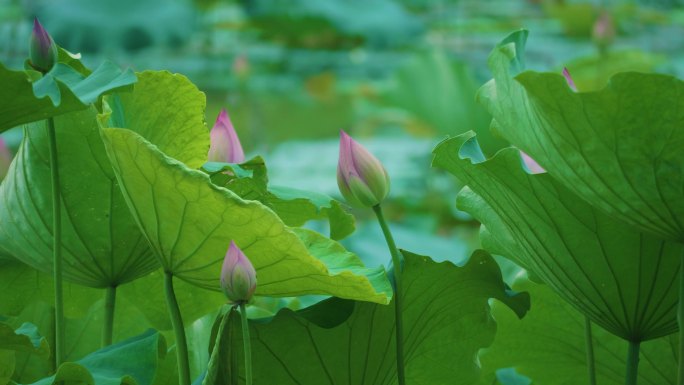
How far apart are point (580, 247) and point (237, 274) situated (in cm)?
18

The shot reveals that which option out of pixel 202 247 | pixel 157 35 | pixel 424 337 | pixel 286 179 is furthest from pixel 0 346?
pixel 157 35

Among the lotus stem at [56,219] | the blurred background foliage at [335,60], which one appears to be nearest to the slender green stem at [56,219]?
the lotus stem at [56,219]

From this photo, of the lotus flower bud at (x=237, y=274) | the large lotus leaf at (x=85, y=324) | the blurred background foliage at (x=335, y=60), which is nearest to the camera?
the lotus flower bud at (x=237, y=274)

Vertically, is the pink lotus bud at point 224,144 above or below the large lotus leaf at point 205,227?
above

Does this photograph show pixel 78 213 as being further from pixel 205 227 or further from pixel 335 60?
pixel 335 60

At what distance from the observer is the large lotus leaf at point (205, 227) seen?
0.47m

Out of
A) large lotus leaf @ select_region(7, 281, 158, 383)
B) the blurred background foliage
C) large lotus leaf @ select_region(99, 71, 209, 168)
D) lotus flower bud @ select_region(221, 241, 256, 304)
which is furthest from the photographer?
the blurred background foliage

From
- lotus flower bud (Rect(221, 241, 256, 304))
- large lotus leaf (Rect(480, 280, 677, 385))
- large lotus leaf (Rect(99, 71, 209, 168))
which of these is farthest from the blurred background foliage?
lotus flower bud (Rect(221, 241, 256, 304))

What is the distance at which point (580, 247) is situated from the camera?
0.53 meters

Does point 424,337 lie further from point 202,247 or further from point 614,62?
point 614,62

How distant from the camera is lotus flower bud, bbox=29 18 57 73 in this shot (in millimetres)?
522

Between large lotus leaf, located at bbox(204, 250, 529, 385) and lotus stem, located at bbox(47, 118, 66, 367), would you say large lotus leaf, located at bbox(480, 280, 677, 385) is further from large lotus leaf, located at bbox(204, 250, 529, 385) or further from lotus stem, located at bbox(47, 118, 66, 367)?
lotus stem, located at bbox(47, 118, 66, 367)

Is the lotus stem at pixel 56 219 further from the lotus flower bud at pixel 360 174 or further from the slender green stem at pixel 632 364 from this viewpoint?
the slender green stem at pixel 632 364

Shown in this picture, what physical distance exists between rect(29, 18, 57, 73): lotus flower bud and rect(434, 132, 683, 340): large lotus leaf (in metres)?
0.20
